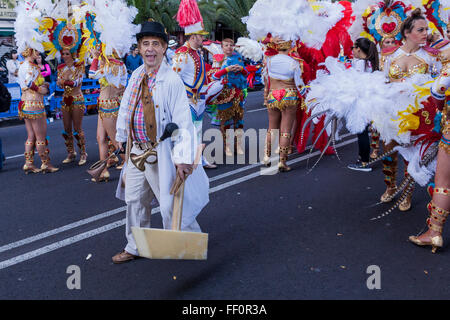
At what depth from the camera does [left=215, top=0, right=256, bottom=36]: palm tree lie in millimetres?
24750

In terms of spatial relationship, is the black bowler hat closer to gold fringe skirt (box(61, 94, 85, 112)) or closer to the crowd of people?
the crowd of people

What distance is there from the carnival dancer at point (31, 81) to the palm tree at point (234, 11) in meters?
19.0

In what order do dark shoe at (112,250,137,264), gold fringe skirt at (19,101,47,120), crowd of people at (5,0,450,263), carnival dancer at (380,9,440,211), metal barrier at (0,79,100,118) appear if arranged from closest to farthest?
crowd of people at (5,0,450,263)
dark shoe at (112,250,137,264)
carnival dancer at (380,9,440,211)
gold fringe skirt at (19,101,47,120)
metal barrier at (0,79,100,118)

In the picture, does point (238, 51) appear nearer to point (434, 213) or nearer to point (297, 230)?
point (297, 230)

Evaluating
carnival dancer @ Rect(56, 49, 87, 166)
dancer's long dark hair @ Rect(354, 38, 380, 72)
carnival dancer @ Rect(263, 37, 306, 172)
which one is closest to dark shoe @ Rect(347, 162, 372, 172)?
carnival dancer @ Rect(263, 37, 306, 172)

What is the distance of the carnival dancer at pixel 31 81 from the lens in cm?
650

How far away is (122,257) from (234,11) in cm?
2332

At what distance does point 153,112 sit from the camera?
3527mm

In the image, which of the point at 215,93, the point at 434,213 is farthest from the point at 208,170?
the point at 434,213

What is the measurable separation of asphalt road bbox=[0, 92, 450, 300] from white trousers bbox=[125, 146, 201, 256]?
33 cm

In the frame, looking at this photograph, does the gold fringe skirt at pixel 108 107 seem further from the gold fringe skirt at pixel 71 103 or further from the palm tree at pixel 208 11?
the palm tree at pixel 208 11

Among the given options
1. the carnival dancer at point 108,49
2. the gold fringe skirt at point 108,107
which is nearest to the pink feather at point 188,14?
the carnival dancer at point 108,49
